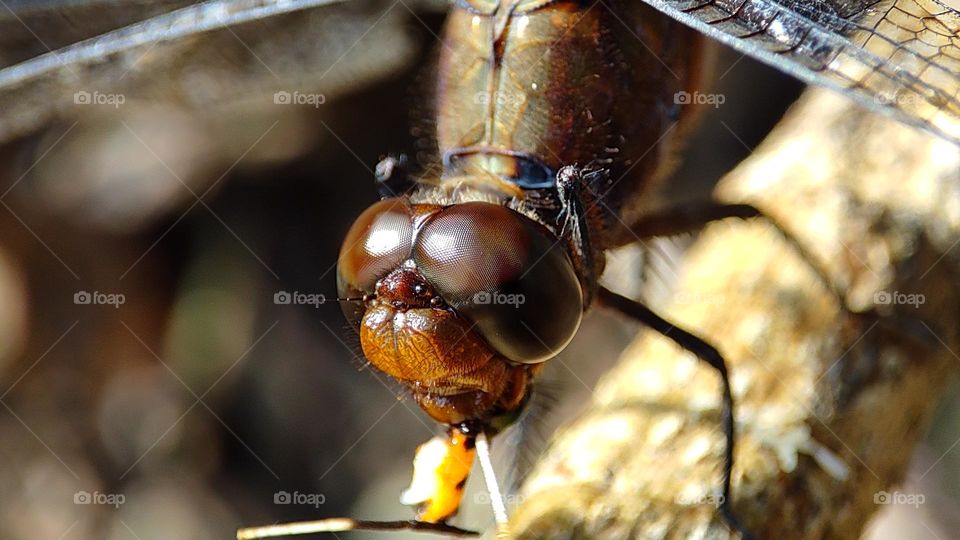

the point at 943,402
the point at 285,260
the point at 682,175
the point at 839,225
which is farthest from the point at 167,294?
the point at 943,402

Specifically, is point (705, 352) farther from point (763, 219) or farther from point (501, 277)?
point (501, 277)

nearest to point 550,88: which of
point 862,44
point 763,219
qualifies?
point 763,219

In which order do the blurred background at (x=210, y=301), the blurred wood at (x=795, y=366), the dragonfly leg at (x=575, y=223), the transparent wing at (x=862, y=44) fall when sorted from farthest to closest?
the blurred background at (x=210, y=301) < the dragonfly leg at (x=575, y=223) < the blurred wood at (x=795, y=366) < the transparent wing at (x=862, y=44)

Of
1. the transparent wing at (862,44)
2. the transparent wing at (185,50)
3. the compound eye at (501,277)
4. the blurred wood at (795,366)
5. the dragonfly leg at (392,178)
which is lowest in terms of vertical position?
the blurred wood at (795,366)

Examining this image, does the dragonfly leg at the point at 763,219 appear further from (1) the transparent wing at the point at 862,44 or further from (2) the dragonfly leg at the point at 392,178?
(2) the dragonfly leg at the point at 392,178

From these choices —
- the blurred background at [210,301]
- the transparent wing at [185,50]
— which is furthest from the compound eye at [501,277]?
the blurred background at [210,301]
